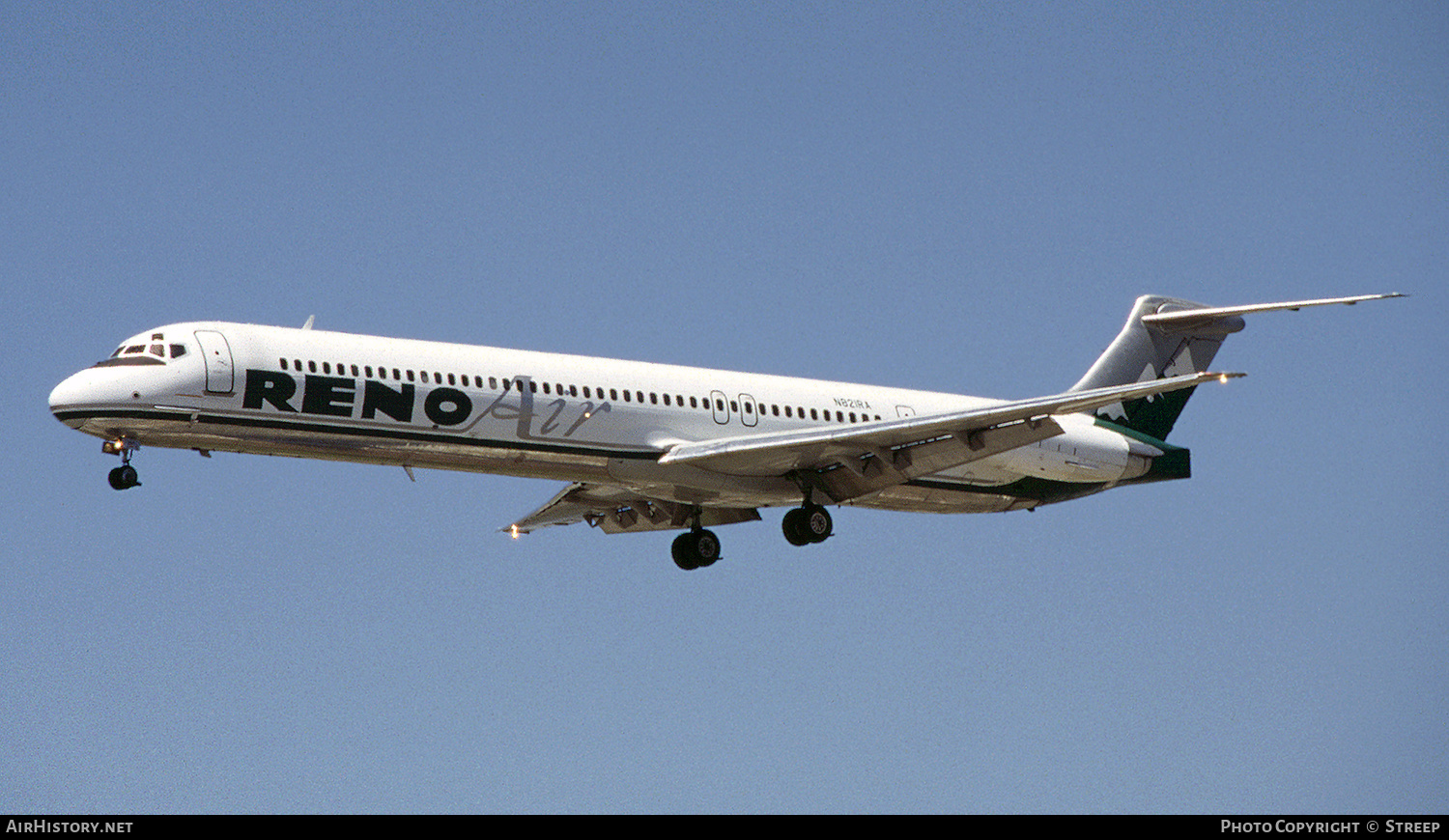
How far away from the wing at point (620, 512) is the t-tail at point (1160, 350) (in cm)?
912

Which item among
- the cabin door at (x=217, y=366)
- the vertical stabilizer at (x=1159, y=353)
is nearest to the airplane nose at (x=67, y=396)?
the cabin door at (x=217, y=366)

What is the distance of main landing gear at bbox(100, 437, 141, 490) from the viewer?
32375 mm

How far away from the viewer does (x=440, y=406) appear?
111 ft

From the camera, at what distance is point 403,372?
33.8 meters

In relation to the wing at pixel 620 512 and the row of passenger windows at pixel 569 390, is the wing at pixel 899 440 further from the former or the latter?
the wing at pixel 620 512

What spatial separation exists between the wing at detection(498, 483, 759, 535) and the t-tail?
29.9 ft

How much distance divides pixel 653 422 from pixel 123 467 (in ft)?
32.6

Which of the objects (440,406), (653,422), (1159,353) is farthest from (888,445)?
(1159,353)

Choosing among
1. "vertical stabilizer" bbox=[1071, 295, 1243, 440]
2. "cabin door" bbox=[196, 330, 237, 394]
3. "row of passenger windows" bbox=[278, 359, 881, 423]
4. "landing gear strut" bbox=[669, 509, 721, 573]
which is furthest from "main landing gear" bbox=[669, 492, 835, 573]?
"cabin door" bbox=[196, 330, 237, 394]

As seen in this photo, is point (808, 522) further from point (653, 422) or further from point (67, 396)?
point (67, 396)

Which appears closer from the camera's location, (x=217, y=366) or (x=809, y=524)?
(x=217, y=366)

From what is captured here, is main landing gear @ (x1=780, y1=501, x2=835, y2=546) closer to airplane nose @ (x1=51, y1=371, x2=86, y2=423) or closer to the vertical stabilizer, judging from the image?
the vertical stabilizer
